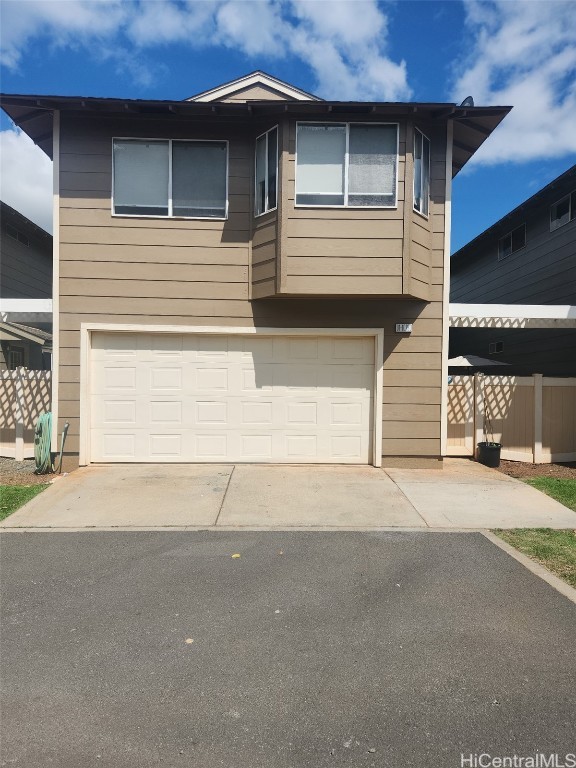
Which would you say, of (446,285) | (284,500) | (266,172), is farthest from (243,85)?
(284,500)

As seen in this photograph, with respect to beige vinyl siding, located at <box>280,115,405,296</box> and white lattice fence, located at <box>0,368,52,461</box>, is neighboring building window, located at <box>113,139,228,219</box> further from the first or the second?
white lattice fence, located at <box>0,368,52,461</box>

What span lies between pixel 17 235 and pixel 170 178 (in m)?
7.26

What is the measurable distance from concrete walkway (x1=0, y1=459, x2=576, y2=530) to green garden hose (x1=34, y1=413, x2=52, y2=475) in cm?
58

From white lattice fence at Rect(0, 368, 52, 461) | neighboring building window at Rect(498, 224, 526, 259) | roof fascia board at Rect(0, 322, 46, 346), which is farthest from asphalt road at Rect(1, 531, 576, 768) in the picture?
neighboring building window at Rect(498, 224, 526, 259)

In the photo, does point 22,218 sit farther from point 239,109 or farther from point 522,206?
point 522,206

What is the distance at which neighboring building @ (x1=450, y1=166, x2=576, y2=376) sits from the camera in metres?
10.6

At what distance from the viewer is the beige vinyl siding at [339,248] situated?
7.60 meters

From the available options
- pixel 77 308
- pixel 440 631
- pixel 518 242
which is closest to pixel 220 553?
pixel 440 631

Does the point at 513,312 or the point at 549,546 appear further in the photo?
the point at 513,312

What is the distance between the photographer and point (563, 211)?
10.9 metres

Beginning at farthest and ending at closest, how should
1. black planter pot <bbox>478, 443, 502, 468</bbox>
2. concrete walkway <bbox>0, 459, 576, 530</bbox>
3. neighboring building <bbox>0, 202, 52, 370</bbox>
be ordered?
neighboring building <bbox>0, 202, 52, 370</bbox> < black planter pot <bbox>478, 443, 502, 468</bbox> < concrete walkway <bbox>0, 459, 576, 530</bbox>

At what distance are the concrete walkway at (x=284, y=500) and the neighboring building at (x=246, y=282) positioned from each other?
2.20ft

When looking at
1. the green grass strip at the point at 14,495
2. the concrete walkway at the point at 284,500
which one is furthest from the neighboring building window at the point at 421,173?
the green grass strip at the point at 14,495

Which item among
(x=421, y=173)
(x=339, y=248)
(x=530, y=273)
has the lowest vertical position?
(x=339, y=248)
